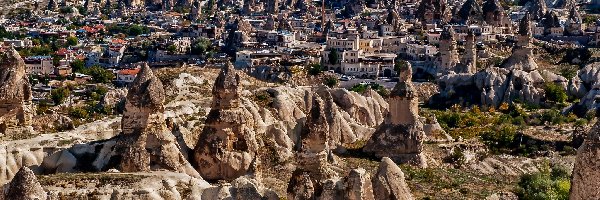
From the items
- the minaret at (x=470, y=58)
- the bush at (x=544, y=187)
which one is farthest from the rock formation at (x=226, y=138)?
the minaret at (x=470, y=58)

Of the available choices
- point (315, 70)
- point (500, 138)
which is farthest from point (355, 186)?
point (315, 70)

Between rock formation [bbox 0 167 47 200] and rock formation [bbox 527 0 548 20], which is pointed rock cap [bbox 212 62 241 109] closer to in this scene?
rock formation [bbox 0 167 47 200]

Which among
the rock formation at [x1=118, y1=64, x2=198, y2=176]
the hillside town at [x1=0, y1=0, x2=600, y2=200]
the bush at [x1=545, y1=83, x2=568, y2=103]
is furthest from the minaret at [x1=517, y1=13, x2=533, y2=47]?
the rock formation at [x1=118, y1=64, x2=198, y2=176]

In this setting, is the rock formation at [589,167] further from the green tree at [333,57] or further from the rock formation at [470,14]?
the rock formation at [470,14]

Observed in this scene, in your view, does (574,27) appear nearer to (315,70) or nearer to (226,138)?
(315,70)

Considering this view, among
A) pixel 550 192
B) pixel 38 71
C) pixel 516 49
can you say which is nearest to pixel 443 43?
pixel 516 49

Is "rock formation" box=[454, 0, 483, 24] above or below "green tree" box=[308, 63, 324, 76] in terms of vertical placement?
above
